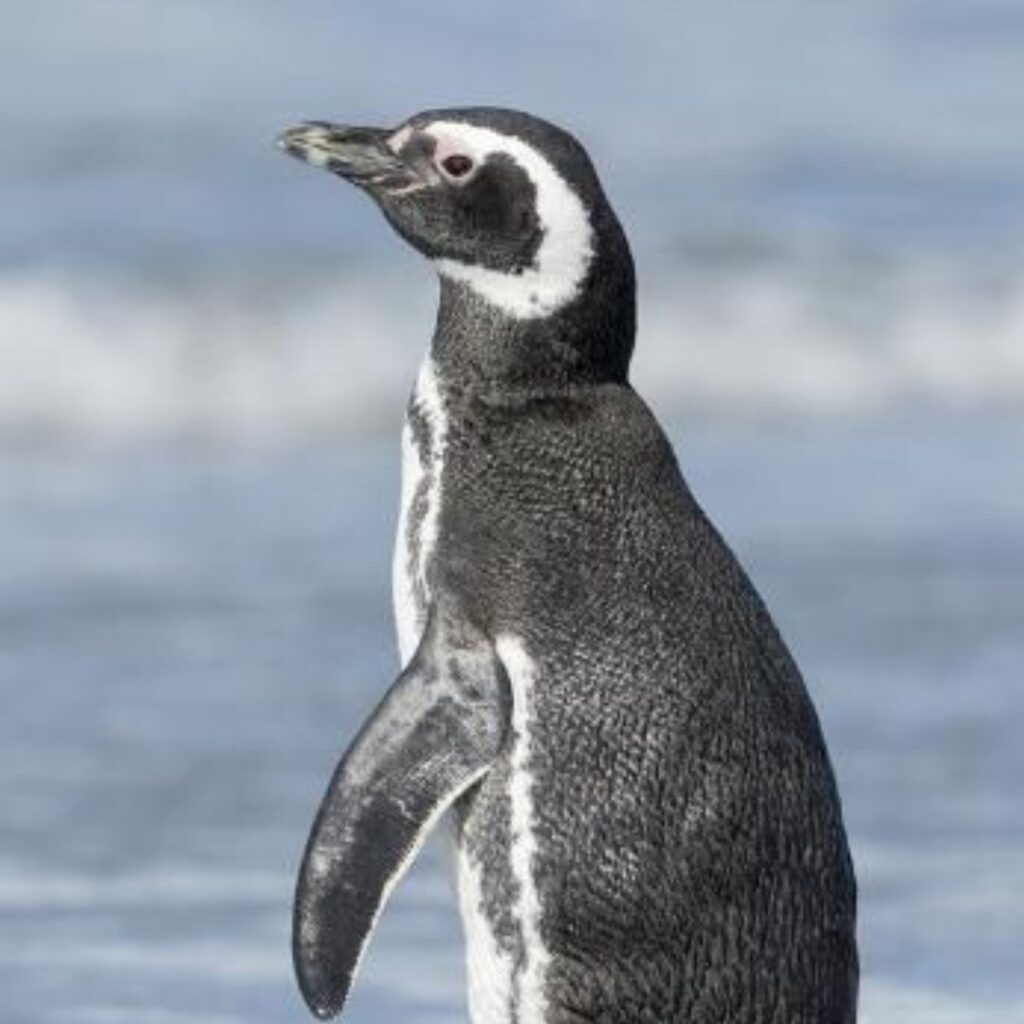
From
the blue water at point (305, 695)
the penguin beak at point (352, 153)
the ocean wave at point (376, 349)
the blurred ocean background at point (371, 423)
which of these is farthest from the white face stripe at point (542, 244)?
the ocean wave at point (376, 349)

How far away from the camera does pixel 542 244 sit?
6.24m

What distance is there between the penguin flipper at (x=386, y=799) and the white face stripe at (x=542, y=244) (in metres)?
0.47

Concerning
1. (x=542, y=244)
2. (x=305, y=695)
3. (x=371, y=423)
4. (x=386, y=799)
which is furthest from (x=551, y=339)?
(x=371, y=423)

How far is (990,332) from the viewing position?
1333 cm

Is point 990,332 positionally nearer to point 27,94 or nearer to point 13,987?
point 27,94

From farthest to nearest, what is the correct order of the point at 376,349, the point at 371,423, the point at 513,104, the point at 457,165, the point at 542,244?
the point at 513,104
the point at 376,349
the point at 371,423
the point at 457,165
the point at 542,244

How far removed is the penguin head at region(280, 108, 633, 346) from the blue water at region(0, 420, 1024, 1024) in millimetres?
727

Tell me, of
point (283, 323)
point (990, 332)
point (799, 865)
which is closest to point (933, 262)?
point (990, 332)

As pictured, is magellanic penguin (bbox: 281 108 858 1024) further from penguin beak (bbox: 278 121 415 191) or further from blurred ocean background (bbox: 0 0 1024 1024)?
blurred ocean background (bbox: 0 0 1024 1024)

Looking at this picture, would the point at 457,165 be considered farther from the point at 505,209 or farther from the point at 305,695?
the point at 305,695

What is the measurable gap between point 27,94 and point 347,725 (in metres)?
8.35

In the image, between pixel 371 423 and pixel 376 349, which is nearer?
pixel 371 423

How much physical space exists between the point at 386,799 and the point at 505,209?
2.58 ft

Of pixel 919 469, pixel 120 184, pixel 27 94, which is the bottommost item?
pixel 919 469
